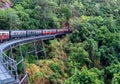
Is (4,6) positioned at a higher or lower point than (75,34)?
higher

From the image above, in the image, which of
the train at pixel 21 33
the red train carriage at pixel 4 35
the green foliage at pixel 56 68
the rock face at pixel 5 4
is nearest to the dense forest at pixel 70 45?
the green foliage at pixel 56 68

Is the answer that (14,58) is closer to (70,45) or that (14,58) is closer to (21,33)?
(21,33)

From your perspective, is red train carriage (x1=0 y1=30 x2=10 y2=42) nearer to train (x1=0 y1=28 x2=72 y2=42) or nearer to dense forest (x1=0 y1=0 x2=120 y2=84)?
train (x1=0 y1=28 x2=72 y2=42)

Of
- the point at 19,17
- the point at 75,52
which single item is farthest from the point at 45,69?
the point at 19,17

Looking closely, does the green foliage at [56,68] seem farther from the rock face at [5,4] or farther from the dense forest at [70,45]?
the rock face at [5,4]

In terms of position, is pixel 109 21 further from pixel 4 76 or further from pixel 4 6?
pixel 4 76

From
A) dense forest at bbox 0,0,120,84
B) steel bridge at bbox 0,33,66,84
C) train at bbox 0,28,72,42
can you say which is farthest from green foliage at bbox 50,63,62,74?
train at bbox 0,28,72,42
